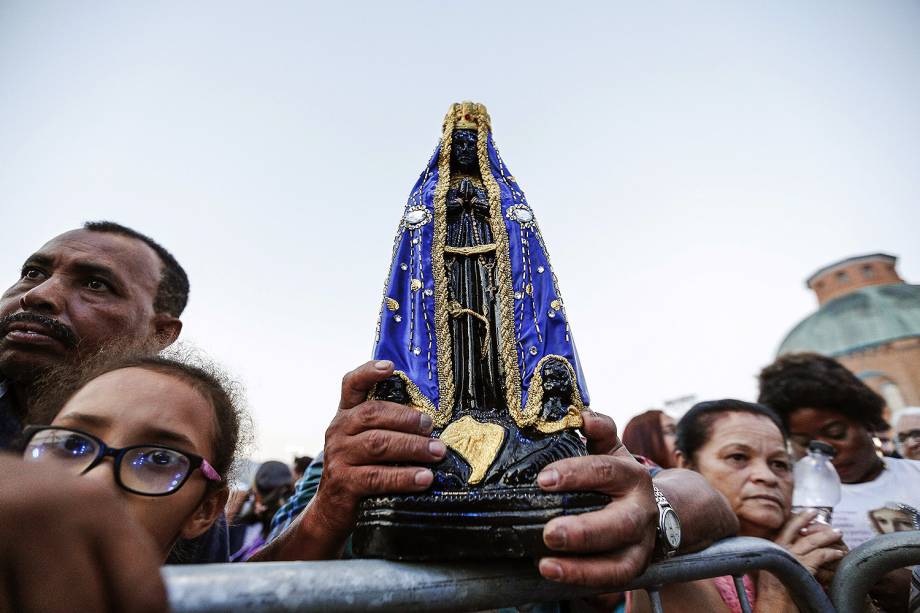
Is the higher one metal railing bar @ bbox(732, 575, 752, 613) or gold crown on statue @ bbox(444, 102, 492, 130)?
gold crown on statue @ bbox(444, 102, 492, 130)

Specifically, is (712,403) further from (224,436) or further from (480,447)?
(224,436)

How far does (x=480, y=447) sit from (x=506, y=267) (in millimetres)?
662

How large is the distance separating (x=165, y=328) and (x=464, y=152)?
1592mm

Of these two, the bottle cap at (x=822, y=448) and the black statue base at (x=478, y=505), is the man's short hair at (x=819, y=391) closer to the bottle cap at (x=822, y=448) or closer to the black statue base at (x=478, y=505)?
the bottle cap at (x=822, y=448)

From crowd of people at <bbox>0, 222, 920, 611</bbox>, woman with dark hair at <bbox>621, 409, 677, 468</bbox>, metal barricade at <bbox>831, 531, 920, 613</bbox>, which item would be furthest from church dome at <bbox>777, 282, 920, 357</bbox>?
metal barricade at <bbox>831, 531, 920, 613</bbox>

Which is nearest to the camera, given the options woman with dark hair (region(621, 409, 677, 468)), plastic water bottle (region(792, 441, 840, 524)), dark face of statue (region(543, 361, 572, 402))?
dark face of statue (region(543, 361, 572, 402))

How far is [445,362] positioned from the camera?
5.09 ft

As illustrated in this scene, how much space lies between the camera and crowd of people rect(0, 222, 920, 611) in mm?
365

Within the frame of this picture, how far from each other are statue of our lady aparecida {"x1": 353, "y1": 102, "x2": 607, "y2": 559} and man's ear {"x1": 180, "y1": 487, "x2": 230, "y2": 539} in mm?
458

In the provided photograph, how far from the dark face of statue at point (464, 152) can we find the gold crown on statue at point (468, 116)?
31mm

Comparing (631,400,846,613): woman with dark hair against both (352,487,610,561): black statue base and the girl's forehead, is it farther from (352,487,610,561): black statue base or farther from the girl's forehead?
the girl's forehead

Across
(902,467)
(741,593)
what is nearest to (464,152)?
(741,593)

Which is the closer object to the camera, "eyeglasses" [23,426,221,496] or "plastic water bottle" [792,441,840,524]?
"eyeglasses" [23,426,221,496]

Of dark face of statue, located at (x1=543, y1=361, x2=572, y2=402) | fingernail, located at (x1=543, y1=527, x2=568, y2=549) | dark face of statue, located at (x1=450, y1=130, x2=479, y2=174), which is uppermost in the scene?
dark face of statue, located at (x1=450, y1=130, x2=479, y2=174)
